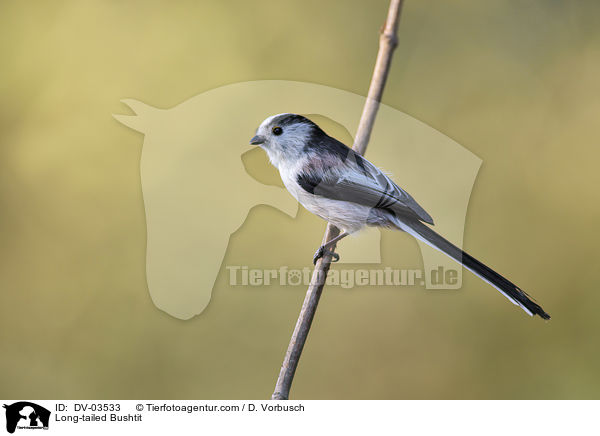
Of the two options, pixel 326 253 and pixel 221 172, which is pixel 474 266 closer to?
pixel 326 253

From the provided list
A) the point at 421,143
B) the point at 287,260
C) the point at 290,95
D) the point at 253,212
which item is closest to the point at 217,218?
the point at 253,212

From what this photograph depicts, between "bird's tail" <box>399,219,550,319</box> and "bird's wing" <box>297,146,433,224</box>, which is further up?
"bird's wing" <box>297,146,433,224</box>

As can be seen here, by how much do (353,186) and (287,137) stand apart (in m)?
0.16

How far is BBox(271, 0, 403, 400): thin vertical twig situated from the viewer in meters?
0.79

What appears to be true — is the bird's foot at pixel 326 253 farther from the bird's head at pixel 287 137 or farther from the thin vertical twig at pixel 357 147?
the bird's head at pixel 287 137

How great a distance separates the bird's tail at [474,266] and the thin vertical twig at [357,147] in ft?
0.61

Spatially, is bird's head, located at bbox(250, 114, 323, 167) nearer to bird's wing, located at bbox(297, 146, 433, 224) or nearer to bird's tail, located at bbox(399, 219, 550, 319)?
bird's wing, located at bbox(297, 146, 433, 224)

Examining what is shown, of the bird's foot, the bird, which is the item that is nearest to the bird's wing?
the bird

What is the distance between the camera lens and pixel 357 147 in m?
0.98

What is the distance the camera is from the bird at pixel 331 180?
93 cm

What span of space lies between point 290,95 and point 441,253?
1.85 ft
